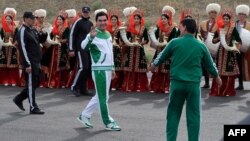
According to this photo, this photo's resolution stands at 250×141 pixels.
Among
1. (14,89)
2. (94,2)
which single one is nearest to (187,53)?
(14,89)

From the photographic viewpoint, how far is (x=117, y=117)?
11.7 m

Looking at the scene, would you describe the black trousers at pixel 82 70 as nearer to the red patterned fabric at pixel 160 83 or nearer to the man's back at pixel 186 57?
the red patterned fabric at pixel 160 83

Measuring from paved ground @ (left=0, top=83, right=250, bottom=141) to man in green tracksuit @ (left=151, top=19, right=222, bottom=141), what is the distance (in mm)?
1120

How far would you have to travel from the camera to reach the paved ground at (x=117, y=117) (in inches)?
394

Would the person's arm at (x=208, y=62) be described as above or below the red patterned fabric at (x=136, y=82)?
above

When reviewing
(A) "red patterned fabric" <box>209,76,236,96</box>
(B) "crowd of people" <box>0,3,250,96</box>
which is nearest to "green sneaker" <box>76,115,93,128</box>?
(B) "crowd of people" <box>0,3,250,96</box>

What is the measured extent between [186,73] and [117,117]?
3.30 meters

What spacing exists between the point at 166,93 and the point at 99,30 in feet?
15.9

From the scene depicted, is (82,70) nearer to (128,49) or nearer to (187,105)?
(128,49)

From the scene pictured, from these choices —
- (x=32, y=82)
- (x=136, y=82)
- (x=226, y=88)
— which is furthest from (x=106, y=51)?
(x=136, y=82)

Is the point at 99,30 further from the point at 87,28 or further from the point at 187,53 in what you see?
the point at 87,28

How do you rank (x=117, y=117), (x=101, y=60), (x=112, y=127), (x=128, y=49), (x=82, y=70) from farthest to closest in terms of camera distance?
(x=128, y=49), (x=82, y=70), (x=117, y=117), (x=112, y=127), (x=101, y=60)

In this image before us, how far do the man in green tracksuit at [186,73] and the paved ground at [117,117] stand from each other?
1.12 metres

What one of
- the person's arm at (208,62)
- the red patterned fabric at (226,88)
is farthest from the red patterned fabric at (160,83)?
the person's arm at (208,62)
